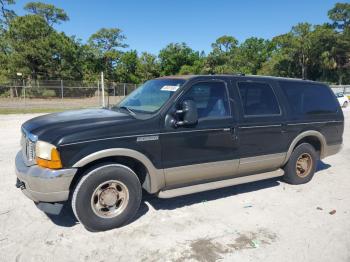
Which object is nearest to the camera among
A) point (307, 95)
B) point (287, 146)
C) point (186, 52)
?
point (287, 146)

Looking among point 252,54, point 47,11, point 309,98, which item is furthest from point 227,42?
point 309,98

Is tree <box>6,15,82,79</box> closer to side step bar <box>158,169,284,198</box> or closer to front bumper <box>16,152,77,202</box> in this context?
side step bar <box>158,169,284,198</box>

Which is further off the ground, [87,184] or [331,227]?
[87,184]

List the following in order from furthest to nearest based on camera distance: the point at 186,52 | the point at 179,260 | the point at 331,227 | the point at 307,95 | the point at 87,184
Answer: the point at 186,52 < the point at 307,95 < the point at 331,227 < the point at 87,184 < the point at 179,260

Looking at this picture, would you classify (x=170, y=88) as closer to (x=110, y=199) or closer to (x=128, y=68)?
(x=110, y=199)

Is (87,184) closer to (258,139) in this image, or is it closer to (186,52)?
(258,139)

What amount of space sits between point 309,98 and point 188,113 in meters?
2.92

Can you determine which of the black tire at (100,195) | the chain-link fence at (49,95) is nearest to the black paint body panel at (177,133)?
the black tire at (100,195)

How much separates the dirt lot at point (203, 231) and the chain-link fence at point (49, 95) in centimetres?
1900

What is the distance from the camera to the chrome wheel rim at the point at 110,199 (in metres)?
4.00

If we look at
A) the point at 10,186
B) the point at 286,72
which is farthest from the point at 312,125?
the point at 286,72

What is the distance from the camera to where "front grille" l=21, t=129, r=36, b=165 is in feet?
12.8

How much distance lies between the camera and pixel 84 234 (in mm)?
3967

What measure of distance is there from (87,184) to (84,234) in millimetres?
631
